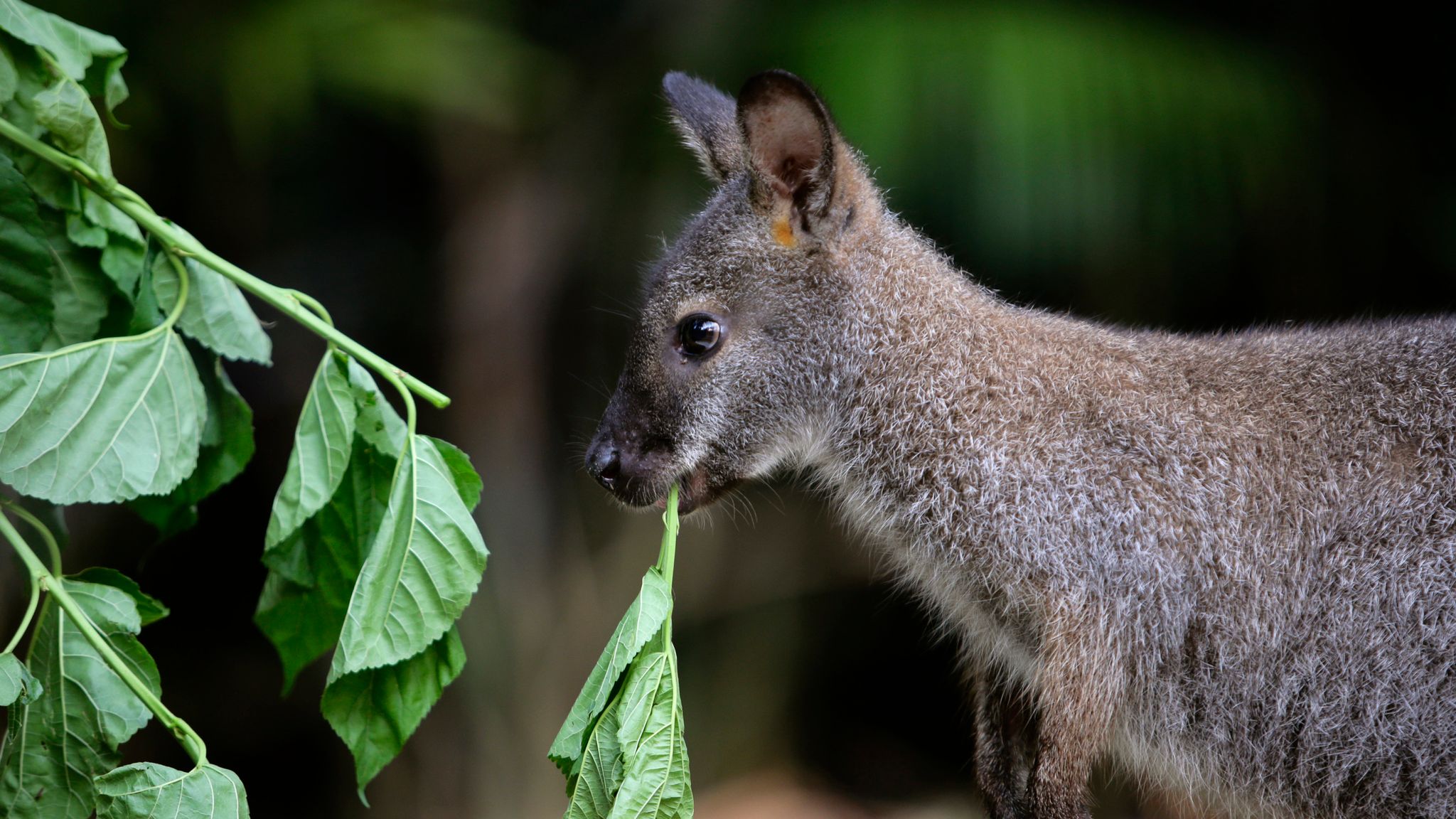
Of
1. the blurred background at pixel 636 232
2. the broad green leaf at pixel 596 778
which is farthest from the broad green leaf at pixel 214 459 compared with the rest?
the blurred background at pixel 636 232

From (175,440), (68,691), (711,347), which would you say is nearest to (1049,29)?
(711,347)

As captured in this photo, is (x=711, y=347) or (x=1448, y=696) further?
(x=711, y=347)

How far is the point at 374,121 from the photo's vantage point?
5.43 meters

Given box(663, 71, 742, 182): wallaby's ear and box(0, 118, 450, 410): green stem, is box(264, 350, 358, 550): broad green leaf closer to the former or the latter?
box(0, 118, 450, 410): green stem

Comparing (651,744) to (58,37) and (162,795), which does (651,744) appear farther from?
(58,37)

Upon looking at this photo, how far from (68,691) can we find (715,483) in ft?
4.07

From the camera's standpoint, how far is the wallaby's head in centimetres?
245

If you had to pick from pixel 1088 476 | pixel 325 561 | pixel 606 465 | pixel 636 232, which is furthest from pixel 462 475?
pixel 636 232

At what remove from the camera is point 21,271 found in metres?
1.84

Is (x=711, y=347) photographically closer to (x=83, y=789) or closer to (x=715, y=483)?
(x=715, y=483)

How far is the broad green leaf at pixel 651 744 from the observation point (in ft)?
5.45

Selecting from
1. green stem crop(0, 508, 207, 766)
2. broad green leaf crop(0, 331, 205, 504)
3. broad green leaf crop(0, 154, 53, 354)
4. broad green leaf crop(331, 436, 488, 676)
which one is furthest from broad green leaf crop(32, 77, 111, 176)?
broad green leaf crop(331, 436, 488, 676)

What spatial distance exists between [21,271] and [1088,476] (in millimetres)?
1855

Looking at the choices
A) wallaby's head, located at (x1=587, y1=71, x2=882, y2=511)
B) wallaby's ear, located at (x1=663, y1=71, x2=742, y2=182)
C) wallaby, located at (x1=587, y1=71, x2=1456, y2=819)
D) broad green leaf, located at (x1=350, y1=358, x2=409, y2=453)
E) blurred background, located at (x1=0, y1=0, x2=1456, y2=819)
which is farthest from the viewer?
blurred background, located at (x1=0, y1=0, x2=1456, y2=819)
